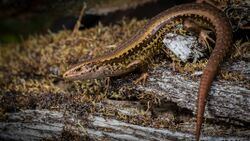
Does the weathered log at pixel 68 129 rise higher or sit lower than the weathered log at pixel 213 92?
lower

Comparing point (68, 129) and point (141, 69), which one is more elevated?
point (141, 69)

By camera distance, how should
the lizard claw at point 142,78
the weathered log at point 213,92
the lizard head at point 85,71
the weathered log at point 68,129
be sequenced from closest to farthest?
the weathered log at point 213,92 → the weathered log at point 68,129 → the lizard claw at point 142,78 → the lizard head at point 85,71

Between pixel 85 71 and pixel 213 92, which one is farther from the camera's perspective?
pixel 85 71

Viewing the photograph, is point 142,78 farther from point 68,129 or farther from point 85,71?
point 68,129

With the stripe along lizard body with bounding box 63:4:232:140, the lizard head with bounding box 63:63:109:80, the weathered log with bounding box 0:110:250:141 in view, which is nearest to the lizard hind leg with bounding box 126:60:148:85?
the stripe along lizard body with bounding box 63:4:232:140

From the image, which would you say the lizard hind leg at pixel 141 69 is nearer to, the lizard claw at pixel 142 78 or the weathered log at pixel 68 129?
the lizard claw at pixel 142 78

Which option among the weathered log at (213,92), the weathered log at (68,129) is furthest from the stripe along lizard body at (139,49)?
the weathered log at (68,129)

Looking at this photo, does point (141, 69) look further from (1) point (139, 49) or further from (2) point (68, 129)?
(2) point (68, 129)

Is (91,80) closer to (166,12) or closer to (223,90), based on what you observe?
(166,12)

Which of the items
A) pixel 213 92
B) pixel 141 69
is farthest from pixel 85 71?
pixel 213 92

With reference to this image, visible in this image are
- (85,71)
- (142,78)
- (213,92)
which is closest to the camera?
(213,92)

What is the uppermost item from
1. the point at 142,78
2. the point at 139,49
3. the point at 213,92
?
the point at 139,49

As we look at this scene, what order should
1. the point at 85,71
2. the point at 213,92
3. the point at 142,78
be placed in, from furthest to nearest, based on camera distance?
the point at 85,71
the point at 142,78
the point at 213,92

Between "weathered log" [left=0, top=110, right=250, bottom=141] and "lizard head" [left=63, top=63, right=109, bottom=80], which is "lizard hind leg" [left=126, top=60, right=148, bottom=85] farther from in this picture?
"weathered log" [left=0, top=110, right=250, bottom=141]
